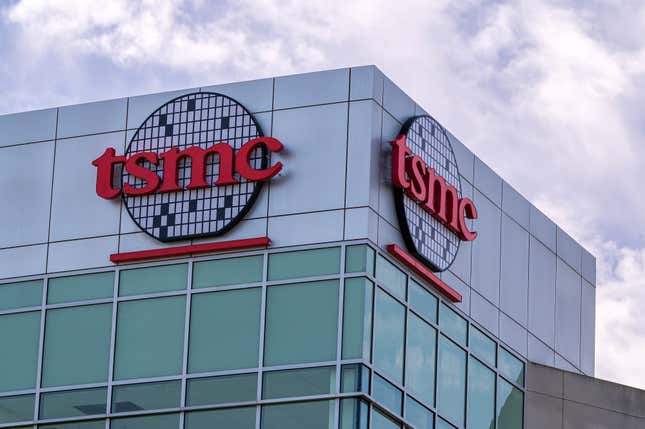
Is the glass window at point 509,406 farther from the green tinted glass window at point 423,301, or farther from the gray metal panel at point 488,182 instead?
the gray metal panel at point 488,182

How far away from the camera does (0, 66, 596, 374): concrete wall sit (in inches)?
1499

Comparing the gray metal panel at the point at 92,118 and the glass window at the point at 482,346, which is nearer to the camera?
the gray metal panel at the point at 92,118

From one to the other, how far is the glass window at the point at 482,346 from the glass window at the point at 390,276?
3.04 meters

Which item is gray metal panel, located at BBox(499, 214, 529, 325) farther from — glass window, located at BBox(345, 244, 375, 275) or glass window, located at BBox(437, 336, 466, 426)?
glass window, located at BBox(345, 244, 375, 275)

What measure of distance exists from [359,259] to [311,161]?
220 cm

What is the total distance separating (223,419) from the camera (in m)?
37.5

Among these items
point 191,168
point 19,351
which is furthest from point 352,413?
point 19,351

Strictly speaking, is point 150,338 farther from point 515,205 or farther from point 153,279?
point 515,205

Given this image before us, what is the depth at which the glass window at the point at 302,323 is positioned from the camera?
1467 inches

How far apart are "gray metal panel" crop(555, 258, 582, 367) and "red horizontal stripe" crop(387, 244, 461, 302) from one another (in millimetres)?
5520

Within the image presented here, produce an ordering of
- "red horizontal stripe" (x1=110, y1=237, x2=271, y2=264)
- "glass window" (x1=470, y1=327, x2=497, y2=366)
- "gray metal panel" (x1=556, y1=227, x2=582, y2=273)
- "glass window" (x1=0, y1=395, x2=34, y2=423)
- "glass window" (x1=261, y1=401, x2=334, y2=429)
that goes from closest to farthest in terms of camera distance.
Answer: "glass window" (x1=261, y1=401, x2=334, y2=429) → "red horizontal stripe" (x1=110, y1=237, x2=271, y2=264) → "glass window" (x1=0, y1=395, x2=34, y2=423) → "glass window" (x1=470, y1=327, x2=497, y2=366) → "gray metal panel" (x1=556, y1=227, x2=582, y2=273)

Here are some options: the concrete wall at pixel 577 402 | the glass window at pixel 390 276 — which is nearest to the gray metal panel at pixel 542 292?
the concrete wall at pixel 577 402

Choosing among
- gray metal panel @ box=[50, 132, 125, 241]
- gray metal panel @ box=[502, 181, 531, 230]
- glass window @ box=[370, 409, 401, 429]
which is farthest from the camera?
gray metal panel @ box=[502, 181, 531, 230]

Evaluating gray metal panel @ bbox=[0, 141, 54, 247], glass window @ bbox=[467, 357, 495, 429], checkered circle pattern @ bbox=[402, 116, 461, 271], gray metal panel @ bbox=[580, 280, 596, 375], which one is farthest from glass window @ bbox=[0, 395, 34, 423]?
gray metal panel @ bbox=[580, 280, 596, 375]
